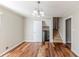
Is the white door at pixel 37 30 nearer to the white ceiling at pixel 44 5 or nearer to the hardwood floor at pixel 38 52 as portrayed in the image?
the hardwood floor at pixel 38 52

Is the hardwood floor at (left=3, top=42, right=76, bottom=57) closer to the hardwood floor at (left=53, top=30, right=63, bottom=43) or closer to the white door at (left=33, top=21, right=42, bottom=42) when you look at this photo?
the white door at (left=33, top=21, right=42, bottom=42)

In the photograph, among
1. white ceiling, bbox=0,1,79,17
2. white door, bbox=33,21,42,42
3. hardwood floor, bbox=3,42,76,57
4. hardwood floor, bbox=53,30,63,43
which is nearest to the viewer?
white ceiling, bbox=0,1,79,17

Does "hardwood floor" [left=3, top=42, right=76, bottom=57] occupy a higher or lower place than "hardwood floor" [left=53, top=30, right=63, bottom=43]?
lower

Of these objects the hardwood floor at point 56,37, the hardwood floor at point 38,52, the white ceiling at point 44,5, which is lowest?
the hardwood floor at point 38,52

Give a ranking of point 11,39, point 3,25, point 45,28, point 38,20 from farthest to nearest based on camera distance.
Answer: point 45,28
point 38,20
point 11,39
point 3,25

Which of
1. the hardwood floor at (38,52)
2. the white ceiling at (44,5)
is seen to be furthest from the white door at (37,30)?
the white ceiling at (44,5)

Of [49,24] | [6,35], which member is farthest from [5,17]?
[49,24]

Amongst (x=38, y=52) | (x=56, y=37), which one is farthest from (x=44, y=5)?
(x=56, y=37)

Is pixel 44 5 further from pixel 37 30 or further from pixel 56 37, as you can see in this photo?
pixel 56 37

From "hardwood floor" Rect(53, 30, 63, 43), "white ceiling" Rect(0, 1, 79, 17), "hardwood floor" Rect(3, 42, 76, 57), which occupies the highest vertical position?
"white ceiling" Rect(0, 1, 79, 17)

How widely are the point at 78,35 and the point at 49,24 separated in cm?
301

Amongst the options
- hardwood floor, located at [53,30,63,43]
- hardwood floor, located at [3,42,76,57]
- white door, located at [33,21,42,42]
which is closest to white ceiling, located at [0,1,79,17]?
hardwood floor, located at [3,42,76,57]

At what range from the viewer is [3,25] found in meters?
3.75

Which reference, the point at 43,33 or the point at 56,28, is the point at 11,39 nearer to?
the point at 43,33
